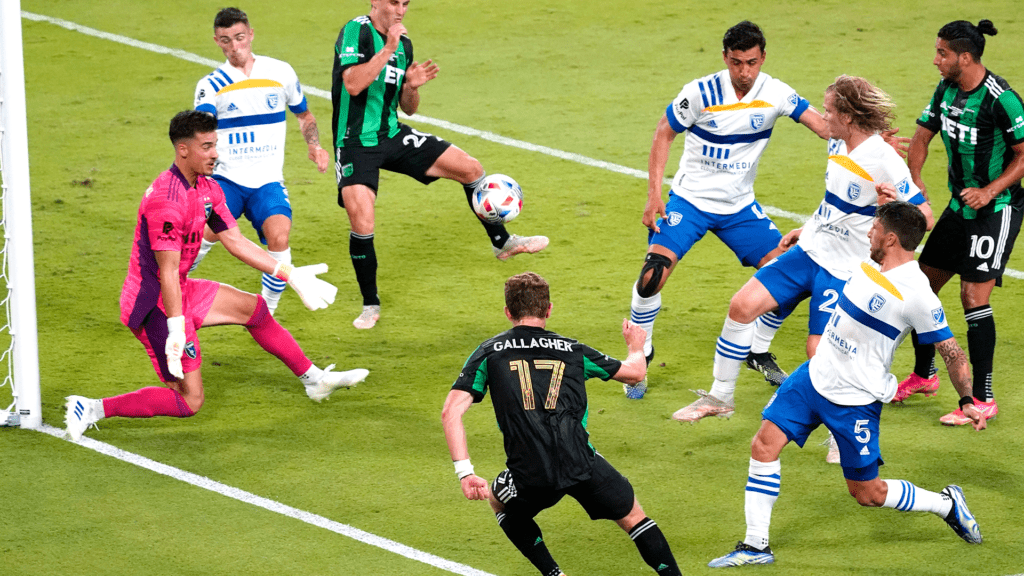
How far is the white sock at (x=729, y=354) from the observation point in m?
7.16

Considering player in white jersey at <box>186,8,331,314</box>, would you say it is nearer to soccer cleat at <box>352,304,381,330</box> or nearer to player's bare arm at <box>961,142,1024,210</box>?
soccer cleat at <box>352,304,381,330</box>

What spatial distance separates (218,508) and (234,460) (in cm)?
57

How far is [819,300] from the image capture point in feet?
22.7

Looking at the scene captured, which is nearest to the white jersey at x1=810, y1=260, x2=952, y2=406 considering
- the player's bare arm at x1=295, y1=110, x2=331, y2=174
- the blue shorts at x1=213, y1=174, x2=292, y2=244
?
the blue shorts at x1=213, y1=174, x2=292, y2=244

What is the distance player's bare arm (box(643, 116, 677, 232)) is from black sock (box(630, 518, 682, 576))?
102 inches

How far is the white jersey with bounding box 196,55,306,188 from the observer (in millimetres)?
8766

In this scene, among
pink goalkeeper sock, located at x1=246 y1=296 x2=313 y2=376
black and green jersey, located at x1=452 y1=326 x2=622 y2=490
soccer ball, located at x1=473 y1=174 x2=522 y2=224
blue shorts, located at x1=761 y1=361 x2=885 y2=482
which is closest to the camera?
black and green jersey, located at x1=452 y1=326 x2=622 y2=490

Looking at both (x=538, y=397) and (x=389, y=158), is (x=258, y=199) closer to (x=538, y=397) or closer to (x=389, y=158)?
(x=389, y=158)

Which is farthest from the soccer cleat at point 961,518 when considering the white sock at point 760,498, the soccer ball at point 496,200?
the soccer ball at point 496,200

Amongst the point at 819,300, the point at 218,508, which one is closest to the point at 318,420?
the point at 218,508

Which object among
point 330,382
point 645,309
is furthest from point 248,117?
point 645,309

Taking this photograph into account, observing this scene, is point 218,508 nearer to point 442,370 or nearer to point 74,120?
point 442,370

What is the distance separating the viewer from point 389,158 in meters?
8.98

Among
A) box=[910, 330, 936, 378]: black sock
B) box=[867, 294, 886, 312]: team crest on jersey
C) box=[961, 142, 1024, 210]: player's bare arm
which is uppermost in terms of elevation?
box=[961, 142, 1024, 210]: player's bare arm
